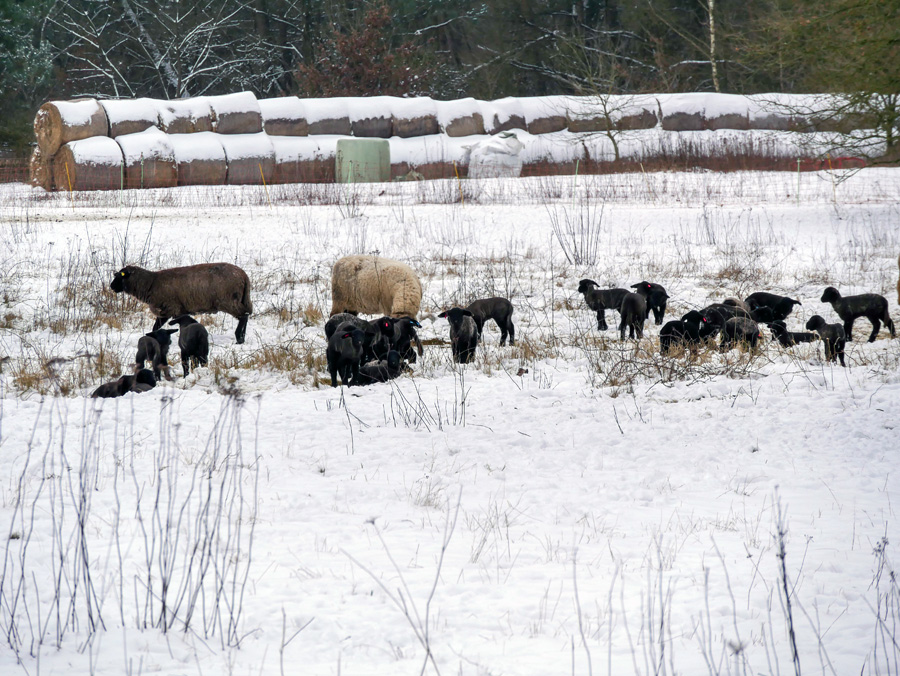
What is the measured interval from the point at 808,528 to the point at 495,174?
23.0 meters

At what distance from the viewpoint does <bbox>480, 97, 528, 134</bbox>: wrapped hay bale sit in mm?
29281

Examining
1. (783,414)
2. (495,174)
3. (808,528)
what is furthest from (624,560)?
(495,174)

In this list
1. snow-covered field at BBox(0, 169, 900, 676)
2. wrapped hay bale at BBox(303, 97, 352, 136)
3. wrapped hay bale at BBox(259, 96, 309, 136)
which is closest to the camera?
snow-covered field at BBox(0, 169, 900, 676)

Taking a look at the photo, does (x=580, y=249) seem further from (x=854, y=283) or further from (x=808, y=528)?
(x=808, y=528)

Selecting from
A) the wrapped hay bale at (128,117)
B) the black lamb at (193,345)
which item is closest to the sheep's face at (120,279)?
the black lamb at (193,345)

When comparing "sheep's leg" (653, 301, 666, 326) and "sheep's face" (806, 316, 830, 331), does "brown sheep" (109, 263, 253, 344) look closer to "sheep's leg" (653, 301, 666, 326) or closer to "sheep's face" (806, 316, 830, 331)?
"sheep's leg" (653, 301, 666, 326)

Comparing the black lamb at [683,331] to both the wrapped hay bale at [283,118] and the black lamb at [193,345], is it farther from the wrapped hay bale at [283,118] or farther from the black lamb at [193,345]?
the wrapped hay bale at [283,118]

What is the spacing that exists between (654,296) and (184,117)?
65.9ft

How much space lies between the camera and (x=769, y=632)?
333 cm

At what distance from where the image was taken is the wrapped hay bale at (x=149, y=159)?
24109 millimetres

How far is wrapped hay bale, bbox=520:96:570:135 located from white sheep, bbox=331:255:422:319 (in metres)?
21.0

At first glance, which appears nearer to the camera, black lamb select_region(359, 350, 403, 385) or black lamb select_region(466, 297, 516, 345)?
black lamb select_region(359, 350, 403, 385)

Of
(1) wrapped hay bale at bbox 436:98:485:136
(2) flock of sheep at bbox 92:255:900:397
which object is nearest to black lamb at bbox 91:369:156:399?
(2) flock of sheep at bbox 92:255:900:397

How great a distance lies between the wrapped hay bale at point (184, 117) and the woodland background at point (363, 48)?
1216cm
